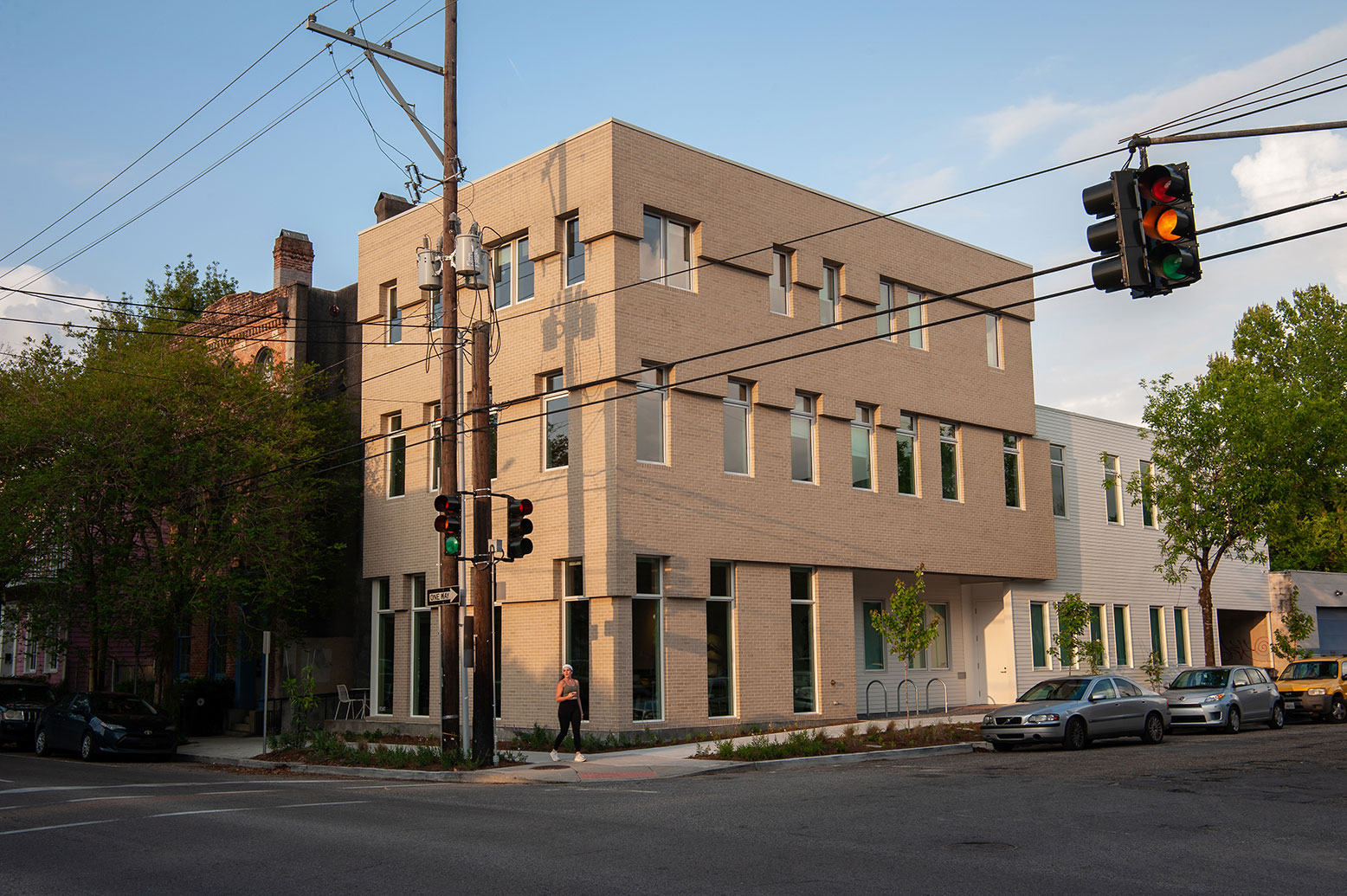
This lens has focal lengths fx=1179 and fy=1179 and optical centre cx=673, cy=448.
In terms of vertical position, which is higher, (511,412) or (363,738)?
(511,412)

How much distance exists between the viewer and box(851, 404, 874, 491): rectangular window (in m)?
27.6

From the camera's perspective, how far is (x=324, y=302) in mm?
33062

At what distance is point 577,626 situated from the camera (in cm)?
2338

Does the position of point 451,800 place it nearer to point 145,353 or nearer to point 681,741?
point 681,741

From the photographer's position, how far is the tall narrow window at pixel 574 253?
24188 millimetres

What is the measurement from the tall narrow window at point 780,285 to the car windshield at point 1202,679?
39.7 ft

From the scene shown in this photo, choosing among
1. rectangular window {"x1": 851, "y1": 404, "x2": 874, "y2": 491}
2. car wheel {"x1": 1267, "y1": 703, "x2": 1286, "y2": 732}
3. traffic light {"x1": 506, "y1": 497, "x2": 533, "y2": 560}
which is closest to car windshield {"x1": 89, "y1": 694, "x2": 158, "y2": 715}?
traffic light {"x1": 506, "y1": 497, "x2": 533, "y2": 560}

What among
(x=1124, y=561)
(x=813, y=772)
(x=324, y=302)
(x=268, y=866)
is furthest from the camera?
(x=1124, y=561)

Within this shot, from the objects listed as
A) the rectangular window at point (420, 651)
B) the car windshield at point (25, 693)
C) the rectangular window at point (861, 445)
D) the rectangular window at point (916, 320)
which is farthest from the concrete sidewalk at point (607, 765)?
the rectangular window at point (916, 320)

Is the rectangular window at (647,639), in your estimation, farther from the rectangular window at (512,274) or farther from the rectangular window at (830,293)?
the rectangular window at (830,293)

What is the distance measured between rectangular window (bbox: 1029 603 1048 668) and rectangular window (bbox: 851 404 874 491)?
786 centimetres

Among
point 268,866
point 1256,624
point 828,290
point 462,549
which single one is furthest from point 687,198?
point 1256,624

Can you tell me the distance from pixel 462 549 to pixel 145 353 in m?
12.3

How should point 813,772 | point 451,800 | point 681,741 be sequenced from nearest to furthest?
point 451,800 → point 813,772 → point 681,741
